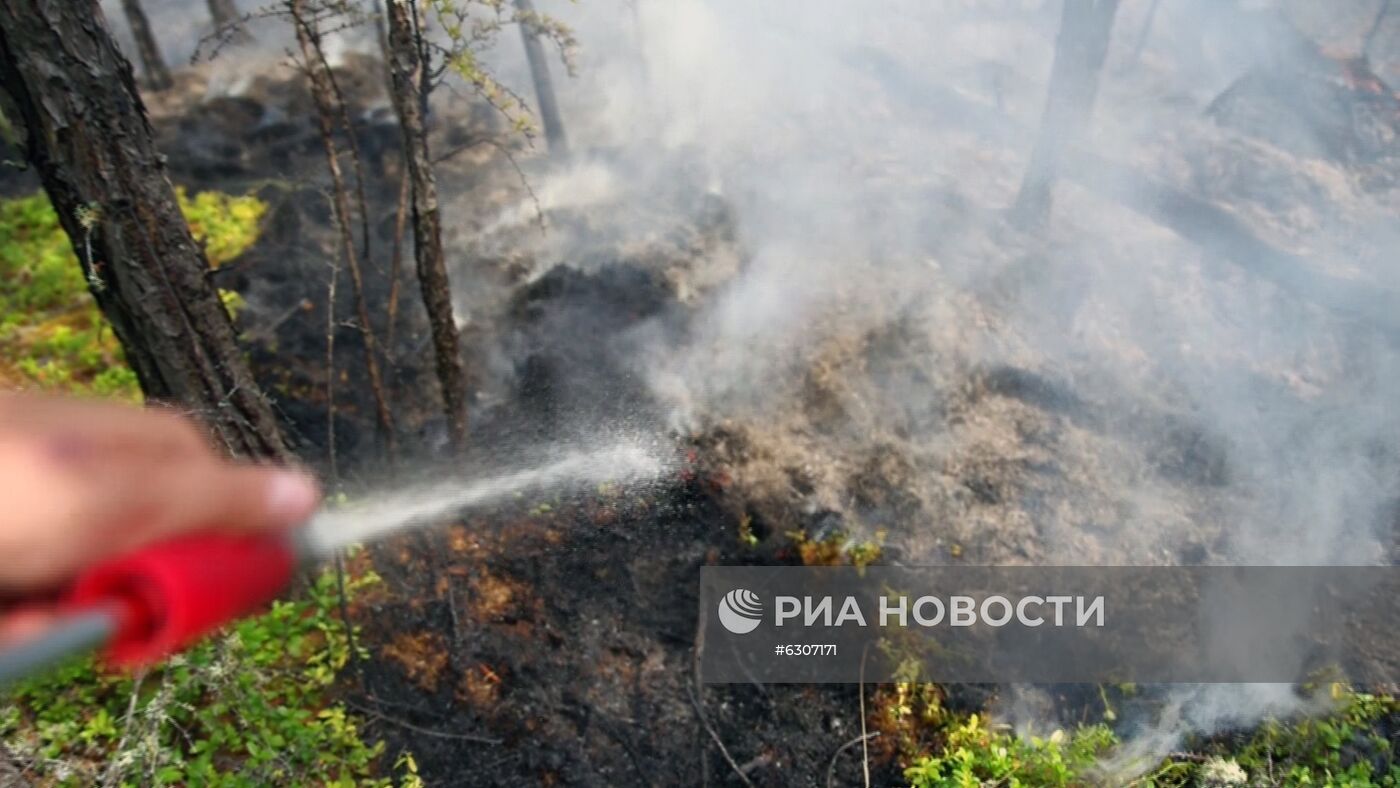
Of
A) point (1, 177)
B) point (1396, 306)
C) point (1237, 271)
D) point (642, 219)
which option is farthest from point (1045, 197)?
point (1, 177)

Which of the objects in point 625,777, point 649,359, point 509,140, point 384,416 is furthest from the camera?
point 509,140

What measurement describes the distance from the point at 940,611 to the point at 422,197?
5.44 m

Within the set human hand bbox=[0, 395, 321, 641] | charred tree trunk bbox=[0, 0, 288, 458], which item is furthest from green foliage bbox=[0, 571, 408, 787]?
human hand bbox=[0, 395, 321, 641]

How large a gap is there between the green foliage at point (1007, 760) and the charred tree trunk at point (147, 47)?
15.4m

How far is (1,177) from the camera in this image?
1077 cm

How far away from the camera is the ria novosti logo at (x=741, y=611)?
5.96m

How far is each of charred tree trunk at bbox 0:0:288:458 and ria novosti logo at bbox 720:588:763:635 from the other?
4122 millimetres

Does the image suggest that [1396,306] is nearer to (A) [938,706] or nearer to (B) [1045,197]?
(B) [1045,197]

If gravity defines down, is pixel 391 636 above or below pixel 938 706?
above

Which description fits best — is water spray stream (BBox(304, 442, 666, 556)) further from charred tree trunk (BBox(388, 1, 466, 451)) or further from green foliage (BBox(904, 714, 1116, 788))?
green foliage (BBox(904, 714, 1116, 788))

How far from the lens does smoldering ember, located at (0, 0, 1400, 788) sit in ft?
13.9

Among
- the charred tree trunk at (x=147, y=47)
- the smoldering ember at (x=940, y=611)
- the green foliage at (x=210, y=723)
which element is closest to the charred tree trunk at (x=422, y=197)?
the green foliage at (x=210, y=723)

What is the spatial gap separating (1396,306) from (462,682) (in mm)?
12258

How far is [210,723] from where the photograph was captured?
15.6 feet
